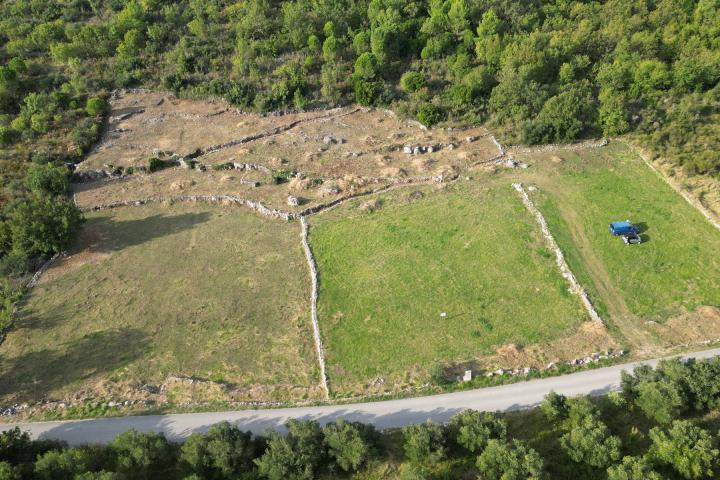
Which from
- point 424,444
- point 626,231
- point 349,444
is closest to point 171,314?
point 349,444

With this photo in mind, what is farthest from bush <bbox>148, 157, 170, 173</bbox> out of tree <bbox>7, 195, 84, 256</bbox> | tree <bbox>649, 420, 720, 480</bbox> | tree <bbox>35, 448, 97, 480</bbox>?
tree <bbox>649, 420, 720, 480</bbox>

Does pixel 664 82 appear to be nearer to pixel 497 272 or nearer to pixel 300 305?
pixel 497 272

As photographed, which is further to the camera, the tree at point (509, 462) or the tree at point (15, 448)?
the tree at point (15, 448)

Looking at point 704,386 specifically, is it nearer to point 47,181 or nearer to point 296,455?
point 296,455

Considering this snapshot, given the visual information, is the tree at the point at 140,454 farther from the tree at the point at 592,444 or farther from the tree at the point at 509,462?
the tree at the point at 592,444

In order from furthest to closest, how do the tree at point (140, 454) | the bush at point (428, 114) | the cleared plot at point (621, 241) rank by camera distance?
the bush at point (428, 114) < the cleared plot at point (621, 241) < the tree at point (140, 454)

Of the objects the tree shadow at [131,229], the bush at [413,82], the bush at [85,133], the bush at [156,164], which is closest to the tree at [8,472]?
the tree shadow at [131,229]
